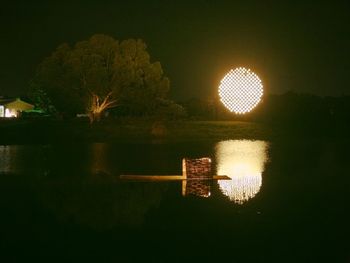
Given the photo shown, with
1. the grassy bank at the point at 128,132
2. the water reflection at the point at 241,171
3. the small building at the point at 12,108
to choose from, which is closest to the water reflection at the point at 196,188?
the water reflection at the point at 241,171

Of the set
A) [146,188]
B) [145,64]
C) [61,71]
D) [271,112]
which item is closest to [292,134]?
[271,112]

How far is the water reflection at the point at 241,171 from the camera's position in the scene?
1536 centimetres

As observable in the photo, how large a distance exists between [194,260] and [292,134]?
40249 mm

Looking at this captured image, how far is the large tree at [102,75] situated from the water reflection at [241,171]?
2287 cm

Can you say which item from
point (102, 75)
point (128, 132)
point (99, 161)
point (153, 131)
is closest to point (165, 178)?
point (99, 161)

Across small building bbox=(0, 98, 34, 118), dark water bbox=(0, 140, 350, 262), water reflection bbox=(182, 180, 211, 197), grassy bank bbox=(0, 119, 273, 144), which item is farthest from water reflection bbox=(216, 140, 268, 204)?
small building bbox=(0, 98, 34, 118)

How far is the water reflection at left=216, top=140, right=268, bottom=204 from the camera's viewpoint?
15.4 m

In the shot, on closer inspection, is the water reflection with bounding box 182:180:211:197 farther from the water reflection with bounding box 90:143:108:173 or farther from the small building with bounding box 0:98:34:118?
the small building with bounding box 0:98:34:118

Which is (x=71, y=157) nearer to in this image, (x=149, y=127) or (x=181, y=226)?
(x=181, y=226)

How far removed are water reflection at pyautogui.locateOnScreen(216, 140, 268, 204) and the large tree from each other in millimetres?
22873

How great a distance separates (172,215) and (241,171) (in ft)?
30.1

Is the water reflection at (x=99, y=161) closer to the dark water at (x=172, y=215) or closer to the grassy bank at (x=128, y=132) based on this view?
the dark water at (x=172, y=215)

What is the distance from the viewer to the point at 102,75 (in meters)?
51.2

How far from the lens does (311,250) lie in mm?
9375
